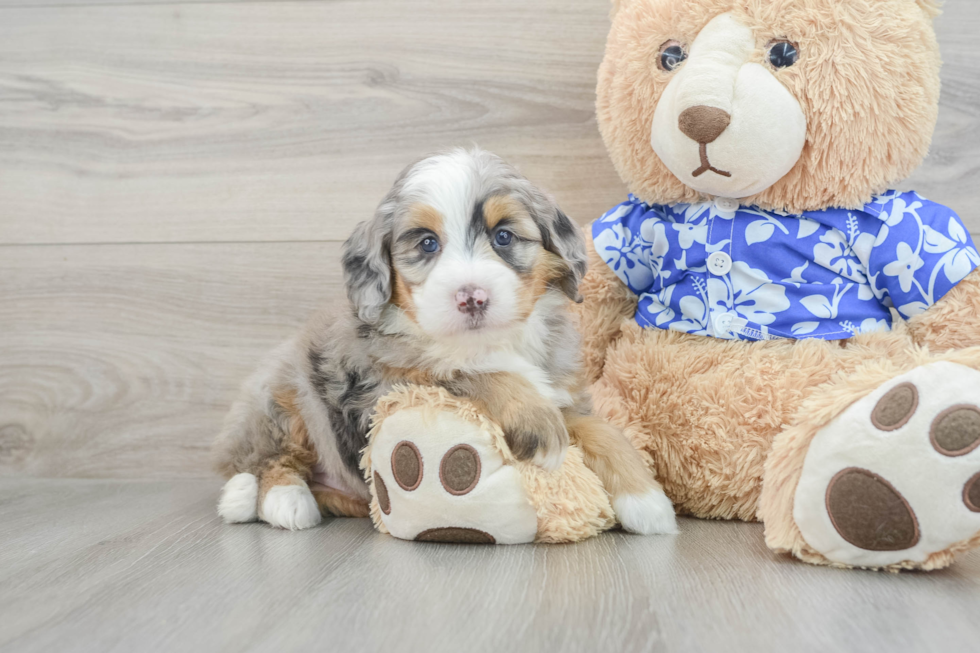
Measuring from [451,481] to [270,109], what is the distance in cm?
133

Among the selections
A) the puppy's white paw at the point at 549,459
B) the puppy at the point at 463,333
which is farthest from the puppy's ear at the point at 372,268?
the puppy's white paw at the point at 549,459

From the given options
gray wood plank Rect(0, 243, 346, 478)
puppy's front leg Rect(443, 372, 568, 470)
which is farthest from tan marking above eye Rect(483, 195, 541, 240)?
gray wood plank Rect(0, 243, 346, 478)

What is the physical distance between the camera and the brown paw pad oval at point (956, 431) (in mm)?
1096

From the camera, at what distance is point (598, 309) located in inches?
71.1

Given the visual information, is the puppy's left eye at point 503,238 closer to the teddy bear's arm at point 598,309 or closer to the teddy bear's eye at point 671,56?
the teddy bear's arm at point 598,309

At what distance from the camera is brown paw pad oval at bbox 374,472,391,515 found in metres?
1.44

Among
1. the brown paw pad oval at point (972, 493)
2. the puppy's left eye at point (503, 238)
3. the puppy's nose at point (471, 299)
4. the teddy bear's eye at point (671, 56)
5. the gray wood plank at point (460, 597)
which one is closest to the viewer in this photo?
the gray wood plank at point (460, 597)

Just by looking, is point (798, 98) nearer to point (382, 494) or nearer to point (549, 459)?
point (549, 459)

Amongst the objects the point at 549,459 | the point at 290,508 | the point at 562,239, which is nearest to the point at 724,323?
the point at 562,239

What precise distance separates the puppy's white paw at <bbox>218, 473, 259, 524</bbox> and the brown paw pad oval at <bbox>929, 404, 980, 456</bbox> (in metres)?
1.31

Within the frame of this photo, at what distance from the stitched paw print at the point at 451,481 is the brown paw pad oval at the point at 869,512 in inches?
19.6

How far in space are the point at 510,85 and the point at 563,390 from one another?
0.97 m

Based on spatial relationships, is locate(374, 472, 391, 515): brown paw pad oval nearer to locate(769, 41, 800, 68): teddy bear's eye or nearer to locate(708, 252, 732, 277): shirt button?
locate(708, 252, 732, 277): shirt button

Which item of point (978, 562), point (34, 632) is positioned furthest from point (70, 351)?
point (978, 562)
